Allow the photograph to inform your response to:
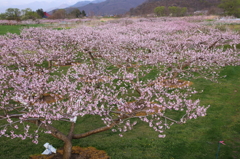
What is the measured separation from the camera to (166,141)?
828 centimetres

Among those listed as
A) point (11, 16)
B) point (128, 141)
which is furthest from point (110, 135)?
point (11, 16)

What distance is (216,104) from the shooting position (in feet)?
38.7

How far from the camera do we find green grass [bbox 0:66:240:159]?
7516 millimetres

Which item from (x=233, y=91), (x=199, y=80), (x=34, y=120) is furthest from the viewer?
(x=199, y=80)

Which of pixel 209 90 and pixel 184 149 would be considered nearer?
pixel 184 149

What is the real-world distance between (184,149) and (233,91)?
304 inches

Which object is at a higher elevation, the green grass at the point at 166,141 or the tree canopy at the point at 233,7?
the tree canopy at the point at 233,7

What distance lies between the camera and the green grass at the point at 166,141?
752cm

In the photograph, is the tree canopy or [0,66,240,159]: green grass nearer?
[0,66,240,159]: green grass

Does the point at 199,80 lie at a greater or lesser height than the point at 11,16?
lesser

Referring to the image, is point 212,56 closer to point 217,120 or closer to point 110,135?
point 217,120

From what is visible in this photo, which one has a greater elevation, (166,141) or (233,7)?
(233,7)

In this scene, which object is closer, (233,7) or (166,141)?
(166,141)

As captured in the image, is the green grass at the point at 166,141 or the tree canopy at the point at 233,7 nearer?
the green grass at the point at 166,141
